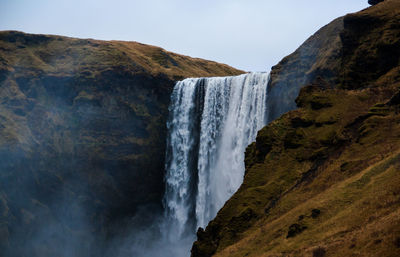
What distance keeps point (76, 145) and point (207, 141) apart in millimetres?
17367

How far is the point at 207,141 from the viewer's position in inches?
1891

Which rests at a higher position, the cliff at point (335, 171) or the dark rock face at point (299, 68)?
the dark rock face at point (299, 68)

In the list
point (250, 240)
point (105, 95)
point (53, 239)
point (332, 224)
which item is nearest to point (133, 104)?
point (105, 95)

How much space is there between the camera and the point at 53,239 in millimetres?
50188

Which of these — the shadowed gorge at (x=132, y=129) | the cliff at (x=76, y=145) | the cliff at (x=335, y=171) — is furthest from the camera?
the cliff at (x=76, y=145)

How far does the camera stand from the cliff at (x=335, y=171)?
42.2 feet

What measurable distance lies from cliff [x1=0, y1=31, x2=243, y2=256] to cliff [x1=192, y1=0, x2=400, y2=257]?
30521mm

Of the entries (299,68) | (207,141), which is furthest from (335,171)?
(207,141)

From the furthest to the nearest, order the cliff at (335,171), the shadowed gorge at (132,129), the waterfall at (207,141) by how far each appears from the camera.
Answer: the waterfall at (207,141), the shadowed gorge at (132,129), the cliff at (335,171)

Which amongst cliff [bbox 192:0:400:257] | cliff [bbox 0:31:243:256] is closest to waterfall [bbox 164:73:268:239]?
cliff [bbox 0:31:243:256]

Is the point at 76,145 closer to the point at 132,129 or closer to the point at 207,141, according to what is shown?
the point at 132,129

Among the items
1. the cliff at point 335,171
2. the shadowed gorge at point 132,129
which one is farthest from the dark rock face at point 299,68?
the cliff at point 335,171

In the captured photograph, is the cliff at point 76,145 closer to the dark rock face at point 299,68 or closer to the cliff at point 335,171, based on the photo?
the dark rock face at point 299,68

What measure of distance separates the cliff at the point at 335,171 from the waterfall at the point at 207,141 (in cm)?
1563
